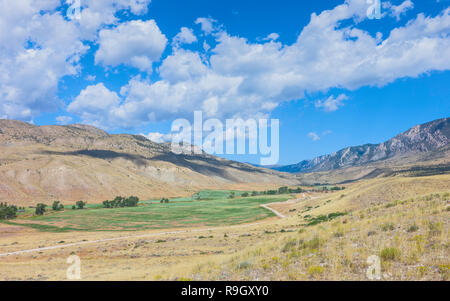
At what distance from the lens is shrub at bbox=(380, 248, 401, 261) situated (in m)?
10.4

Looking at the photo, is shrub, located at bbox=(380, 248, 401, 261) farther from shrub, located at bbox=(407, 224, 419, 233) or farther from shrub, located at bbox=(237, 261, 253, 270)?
shrub, located at bbox=(237, 261, 253, 270)

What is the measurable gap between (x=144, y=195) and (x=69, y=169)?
4483cm

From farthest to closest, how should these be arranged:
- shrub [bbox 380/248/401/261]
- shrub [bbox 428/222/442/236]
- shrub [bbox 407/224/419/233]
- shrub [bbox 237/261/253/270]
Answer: shrub [bbox 237/261/253/270], shrub [bbox 407/224/419/233], shrub [bbox 428/222/442/236], shrub [bbox 380/248/401/261]

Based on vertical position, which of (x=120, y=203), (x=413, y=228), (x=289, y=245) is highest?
(x=413, y=228)

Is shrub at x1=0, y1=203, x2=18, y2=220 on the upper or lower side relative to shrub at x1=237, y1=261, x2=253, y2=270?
lower

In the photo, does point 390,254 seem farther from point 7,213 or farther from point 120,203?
point 120,203

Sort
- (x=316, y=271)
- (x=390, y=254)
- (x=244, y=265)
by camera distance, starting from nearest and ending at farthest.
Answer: (x=390, y=254), (x=316, y=271), (x=244, y=265)

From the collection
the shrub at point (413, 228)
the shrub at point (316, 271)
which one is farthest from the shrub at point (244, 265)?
the shrub at point (413, 228)

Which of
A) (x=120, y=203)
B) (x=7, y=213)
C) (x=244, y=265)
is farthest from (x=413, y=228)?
(x=120, y=203)

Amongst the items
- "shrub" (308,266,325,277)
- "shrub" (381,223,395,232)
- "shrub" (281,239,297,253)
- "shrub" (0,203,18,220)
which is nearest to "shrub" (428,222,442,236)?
"shrub" (381,223,395,232)

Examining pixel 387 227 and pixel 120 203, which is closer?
pixel 387 227

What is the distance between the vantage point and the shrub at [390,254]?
411 inches

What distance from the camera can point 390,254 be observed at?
1055 centimetres
